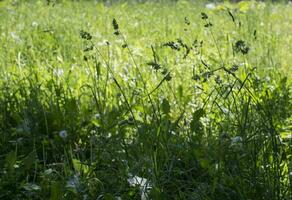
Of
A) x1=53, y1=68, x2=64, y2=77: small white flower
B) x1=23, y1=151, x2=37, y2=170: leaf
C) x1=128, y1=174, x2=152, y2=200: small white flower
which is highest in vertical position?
x1=53, y1=68, x2=64, y2=77: small white flower

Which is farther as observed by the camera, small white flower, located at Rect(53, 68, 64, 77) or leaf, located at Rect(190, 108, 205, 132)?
small white flower, located at Rect(53, 68, 64, 77)

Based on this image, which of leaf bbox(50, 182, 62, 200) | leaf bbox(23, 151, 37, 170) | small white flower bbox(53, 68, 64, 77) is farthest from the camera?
small white flower bbox(53, 68, 64, 77)

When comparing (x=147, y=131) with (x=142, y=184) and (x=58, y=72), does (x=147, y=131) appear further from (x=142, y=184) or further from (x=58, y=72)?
(x=58, y=72)

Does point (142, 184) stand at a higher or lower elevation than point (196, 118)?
lower

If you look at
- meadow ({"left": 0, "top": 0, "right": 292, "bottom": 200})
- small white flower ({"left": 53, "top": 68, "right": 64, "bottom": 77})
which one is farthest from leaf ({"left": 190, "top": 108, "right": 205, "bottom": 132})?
small white flower ({"left": 53, "top": 68, "right": 64, "bottom": 77})

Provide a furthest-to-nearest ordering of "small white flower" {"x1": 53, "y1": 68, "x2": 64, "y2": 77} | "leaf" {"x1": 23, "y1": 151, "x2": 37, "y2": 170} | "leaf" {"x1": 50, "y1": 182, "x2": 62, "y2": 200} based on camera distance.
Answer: "small white flower" {"x1": 53, "y1": 68, "x2": 64, "y2": 77} < "leaf" {"x1": 23, "y1": 151, "x2": 37, "y2": 170} < "leaf" {"x1": 50, "y1": 182, "x2": 62, "y2": 200}

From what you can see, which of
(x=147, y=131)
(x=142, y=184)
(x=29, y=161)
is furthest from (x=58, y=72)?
(x=142, y=184)

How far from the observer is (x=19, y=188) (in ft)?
6.43

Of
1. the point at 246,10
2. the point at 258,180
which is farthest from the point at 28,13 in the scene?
the point at 258,180

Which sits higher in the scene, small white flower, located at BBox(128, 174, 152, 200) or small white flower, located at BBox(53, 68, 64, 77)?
small white flower, located at BBox(53, 68, 64, 77)

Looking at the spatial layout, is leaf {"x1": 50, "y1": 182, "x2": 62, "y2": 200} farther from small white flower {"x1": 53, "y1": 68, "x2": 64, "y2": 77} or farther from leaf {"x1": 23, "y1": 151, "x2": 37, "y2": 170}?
small white flower {"x1": 53, "y1": 68, "x2": 64, "y2": 77}

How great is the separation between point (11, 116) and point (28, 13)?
10.9 ft

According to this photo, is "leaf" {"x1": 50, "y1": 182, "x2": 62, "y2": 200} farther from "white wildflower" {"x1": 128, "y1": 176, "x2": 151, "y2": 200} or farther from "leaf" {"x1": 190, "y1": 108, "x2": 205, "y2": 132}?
"leaf" {"x1": 190, "y1": 108, "x2": 205, "y2": 132}

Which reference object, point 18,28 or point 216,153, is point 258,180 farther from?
point 18,28
